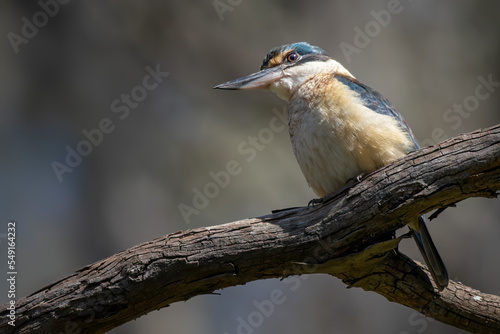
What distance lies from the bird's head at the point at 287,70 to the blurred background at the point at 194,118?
206cm

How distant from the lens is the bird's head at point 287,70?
123 inches

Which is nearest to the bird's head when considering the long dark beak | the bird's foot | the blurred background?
the long dark beak

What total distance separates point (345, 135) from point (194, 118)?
3171 millimetres

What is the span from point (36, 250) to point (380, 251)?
145 inches

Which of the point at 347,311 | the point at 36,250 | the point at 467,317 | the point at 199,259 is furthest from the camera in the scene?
the point at 347,311

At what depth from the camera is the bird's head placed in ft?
10.3

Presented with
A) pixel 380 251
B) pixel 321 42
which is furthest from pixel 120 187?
pixel 380 251

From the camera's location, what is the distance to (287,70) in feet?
10.4

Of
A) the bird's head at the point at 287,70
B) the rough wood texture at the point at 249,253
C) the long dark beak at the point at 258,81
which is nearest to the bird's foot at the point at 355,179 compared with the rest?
the rough wood texture at the point at 249,253

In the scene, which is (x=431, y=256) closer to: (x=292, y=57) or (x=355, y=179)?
(x=355, y=179)

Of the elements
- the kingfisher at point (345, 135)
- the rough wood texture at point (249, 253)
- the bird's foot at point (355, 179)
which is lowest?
the rough wood texture at point (249, 253)

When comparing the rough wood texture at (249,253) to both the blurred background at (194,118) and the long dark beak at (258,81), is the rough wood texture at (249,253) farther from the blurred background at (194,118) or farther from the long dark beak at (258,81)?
the blurred background at (194,118)

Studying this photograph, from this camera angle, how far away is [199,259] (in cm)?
227

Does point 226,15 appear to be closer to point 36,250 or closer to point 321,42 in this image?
point 321,42
